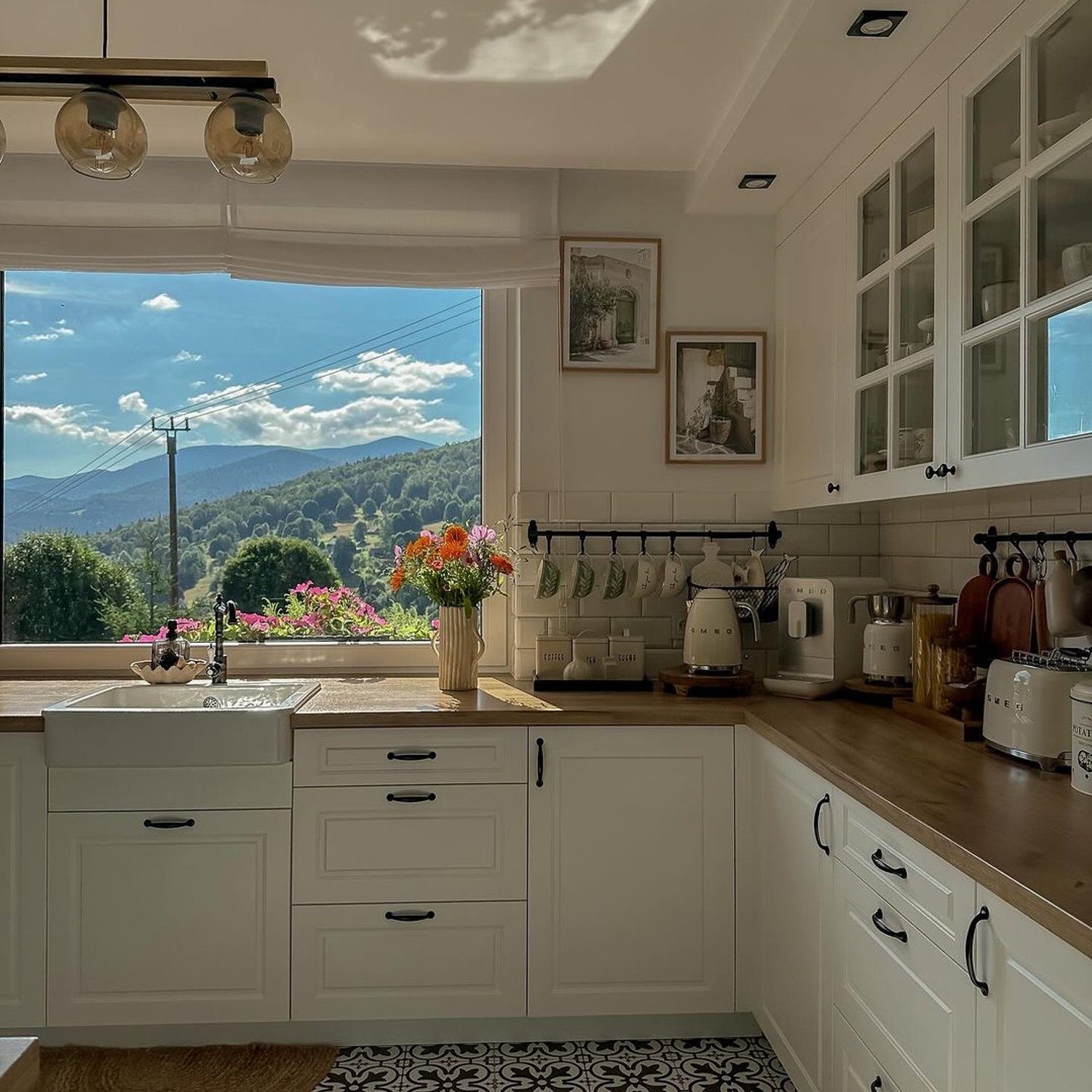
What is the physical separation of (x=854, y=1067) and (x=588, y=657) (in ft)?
4.52

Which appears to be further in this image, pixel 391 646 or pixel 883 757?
pixel 391 646

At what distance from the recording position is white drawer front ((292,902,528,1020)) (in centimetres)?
256

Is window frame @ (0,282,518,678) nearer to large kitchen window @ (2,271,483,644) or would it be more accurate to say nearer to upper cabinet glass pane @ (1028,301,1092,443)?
large kitchen window @ (2,271,483,644)

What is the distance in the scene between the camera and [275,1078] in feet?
8.02

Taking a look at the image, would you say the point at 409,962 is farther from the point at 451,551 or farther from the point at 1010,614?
the point at 1010,614

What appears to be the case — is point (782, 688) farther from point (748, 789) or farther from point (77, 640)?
point (77, 640)

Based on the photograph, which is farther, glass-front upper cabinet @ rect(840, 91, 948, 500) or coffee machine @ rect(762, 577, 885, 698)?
coffee machine @ rect(762, 577, 885, 698)

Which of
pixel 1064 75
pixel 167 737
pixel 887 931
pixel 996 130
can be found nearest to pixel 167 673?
pixel 167 737

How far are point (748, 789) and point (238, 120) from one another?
6.28 feet

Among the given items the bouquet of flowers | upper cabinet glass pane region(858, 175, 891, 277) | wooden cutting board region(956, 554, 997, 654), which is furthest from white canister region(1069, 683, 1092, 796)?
the bouquet of flowers

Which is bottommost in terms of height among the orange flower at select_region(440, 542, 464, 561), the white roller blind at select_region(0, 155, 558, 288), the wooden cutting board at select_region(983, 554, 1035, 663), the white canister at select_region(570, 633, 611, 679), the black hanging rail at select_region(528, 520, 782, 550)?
the white canister at select_region(570, 633, 611, 679)

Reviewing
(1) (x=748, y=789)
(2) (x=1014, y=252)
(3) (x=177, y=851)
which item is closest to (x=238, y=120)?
(2) (x=1014, y=252)

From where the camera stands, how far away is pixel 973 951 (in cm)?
138

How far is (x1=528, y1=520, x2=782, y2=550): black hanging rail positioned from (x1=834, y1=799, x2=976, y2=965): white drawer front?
4.55 feet
